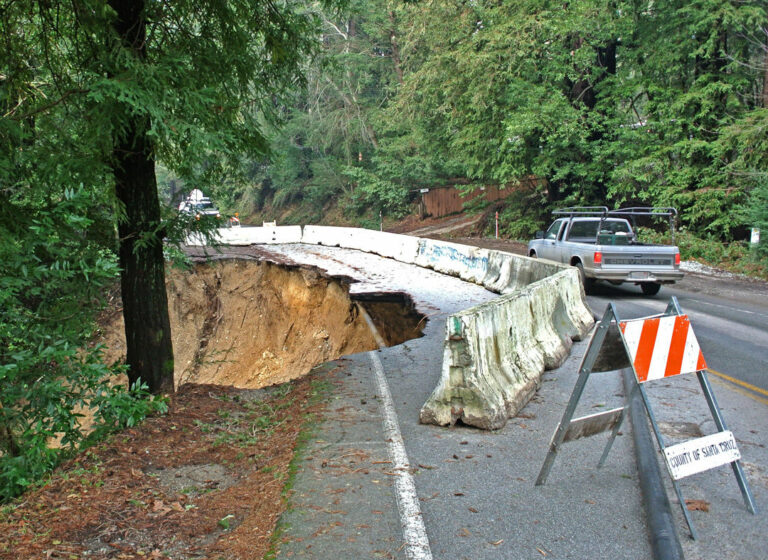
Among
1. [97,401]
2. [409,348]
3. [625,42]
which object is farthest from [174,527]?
[625,42]

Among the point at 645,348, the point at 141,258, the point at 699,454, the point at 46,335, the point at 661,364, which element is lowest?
the point at 699,454

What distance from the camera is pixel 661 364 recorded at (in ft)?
14.9

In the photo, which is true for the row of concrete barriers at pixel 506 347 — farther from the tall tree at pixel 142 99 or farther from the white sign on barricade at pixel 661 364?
the white sign on barricade at pixel 661 364

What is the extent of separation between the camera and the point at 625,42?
24859mm

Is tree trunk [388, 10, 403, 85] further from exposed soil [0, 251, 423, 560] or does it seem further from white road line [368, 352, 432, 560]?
white road line [368, 352, 432, 560]

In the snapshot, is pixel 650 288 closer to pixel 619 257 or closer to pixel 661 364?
pixel 619 257

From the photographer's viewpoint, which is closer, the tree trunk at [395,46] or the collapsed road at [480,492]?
the collapsed road at [480,492]

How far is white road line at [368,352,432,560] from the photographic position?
3.98 m

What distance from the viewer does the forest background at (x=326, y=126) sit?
5.92 metres

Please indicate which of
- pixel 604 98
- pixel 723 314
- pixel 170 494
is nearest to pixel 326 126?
pixel 604 98

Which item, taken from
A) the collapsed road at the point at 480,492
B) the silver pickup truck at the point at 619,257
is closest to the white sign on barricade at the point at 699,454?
the collapsed road at the point at 480,492

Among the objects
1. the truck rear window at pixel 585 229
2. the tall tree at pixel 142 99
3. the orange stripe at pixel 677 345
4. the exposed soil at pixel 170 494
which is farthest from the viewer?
the truck rear window at pixel 585 229

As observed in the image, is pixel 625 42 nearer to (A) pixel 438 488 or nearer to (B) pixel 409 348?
(B) pixel 409 348

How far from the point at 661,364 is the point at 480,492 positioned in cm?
167
